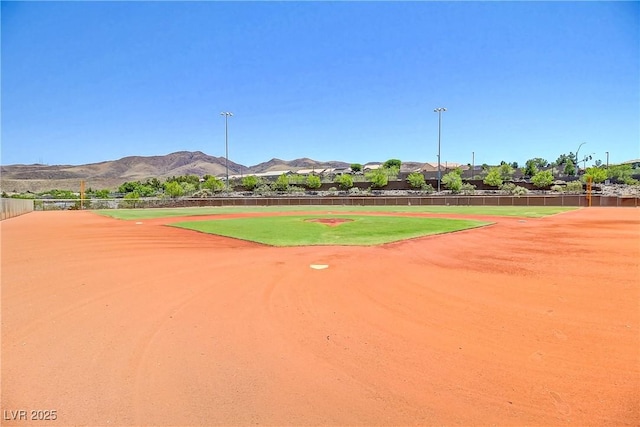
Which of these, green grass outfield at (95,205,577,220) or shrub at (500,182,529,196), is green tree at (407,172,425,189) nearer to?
shrub at (500,182,529,196)

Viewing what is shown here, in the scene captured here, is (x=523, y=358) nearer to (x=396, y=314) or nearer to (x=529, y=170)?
(x=396, y=314)

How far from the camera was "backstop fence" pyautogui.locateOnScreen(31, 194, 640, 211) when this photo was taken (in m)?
47.9

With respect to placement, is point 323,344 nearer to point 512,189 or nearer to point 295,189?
point 512,189

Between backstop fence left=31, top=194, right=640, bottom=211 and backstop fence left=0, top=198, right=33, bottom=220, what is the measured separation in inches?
102

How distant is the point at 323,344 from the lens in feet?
17.8

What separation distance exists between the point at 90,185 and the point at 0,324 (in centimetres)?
19980

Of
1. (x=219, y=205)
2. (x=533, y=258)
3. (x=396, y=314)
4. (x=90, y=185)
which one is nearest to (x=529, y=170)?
(x=219, y=205)

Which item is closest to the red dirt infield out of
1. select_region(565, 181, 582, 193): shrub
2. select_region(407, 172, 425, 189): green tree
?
select_region(565, 181, 582, 193): shrub

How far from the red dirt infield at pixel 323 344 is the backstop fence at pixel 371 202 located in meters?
43.9

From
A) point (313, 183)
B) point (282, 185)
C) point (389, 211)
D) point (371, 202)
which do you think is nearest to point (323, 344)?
point (389, 211)

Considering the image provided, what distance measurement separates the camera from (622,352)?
16.5ft

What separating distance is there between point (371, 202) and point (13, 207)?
43170 mm

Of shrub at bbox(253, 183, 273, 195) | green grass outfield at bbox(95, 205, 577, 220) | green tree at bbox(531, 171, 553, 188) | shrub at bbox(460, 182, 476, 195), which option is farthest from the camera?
shrub at bbox(253, 183, 273, 195)

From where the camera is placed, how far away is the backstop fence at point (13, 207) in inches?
1225
